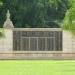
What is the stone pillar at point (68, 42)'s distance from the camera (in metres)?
27.7

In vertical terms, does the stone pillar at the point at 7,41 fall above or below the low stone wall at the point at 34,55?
above

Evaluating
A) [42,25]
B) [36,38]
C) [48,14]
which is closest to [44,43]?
[36,38]

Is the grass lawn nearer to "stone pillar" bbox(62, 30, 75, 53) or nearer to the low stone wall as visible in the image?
the low stone wall

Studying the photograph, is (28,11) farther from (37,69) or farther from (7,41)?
(37,69)

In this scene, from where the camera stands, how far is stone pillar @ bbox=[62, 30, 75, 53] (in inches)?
1090

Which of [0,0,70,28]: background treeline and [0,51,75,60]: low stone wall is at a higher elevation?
[0,0,70,28]: background treeline

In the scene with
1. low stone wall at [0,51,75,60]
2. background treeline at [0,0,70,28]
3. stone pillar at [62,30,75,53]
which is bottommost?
low stone wall at [0,51,75,60]

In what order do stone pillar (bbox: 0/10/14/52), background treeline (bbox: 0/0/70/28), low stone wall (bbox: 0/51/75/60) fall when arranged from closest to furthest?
low stone wall (bbox: 0/51/75/60)
stone pillar (bbox: 0/10/14/52)
background treeline (bbox: 0/0/70/28)

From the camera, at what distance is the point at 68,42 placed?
91.1 feet

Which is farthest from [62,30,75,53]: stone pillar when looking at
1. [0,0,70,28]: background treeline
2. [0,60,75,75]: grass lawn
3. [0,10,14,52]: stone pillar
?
[0,0,70,28]: background treeline

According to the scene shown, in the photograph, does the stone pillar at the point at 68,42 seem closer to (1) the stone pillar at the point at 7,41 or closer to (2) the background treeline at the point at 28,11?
(1) the stone pillar at the point at 7,41

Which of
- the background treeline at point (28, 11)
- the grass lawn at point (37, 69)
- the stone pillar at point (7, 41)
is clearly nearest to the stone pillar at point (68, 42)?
the stone pillar at point (7, 41)

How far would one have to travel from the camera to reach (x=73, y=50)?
27.7m

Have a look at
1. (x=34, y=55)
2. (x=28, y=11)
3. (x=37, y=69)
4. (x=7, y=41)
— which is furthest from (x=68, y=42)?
(x=28, y=11)
